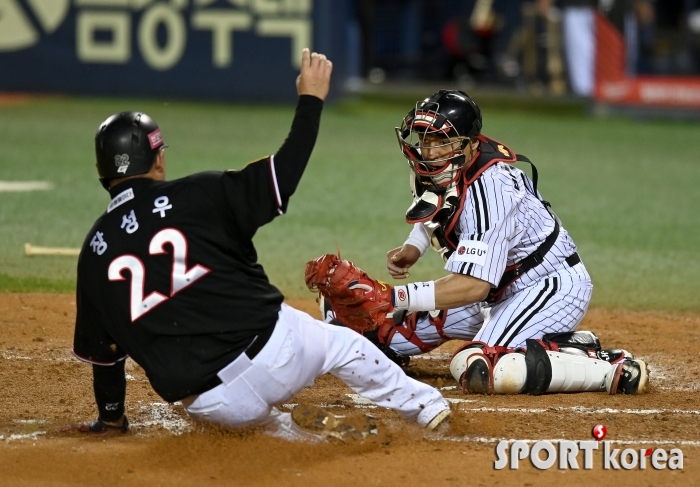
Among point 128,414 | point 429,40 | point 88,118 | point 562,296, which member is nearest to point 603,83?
point 429,40

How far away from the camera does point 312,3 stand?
17.1m

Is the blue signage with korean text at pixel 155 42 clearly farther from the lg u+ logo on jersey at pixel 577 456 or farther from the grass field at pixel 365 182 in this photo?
the lg u+ logo on jersey at pixel 577 456

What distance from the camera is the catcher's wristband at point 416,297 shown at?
5.11m

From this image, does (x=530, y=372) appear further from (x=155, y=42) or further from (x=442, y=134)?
(x=155, y=42)

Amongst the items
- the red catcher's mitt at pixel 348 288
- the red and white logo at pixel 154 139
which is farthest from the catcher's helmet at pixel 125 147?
the red catcher's mitt at pixel 348 288

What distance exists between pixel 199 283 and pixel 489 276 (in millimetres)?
1709

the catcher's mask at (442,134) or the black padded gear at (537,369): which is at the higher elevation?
the catcher's mask at (442,134)

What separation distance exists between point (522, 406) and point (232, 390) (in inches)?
65.8

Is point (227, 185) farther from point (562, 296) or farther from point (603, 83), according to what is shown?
point (603, 83)

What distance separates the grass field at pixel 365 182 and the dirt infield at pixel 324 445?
209cm

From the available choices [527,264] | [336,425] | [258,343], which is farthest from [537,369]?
[258,343]

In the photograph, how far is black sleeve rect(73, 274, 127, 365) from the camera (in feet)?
13.5

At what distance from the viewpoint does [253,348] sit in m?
4.03

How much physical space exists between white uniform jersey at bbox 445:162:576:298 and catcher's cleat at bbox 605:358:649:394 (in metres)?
0.68
